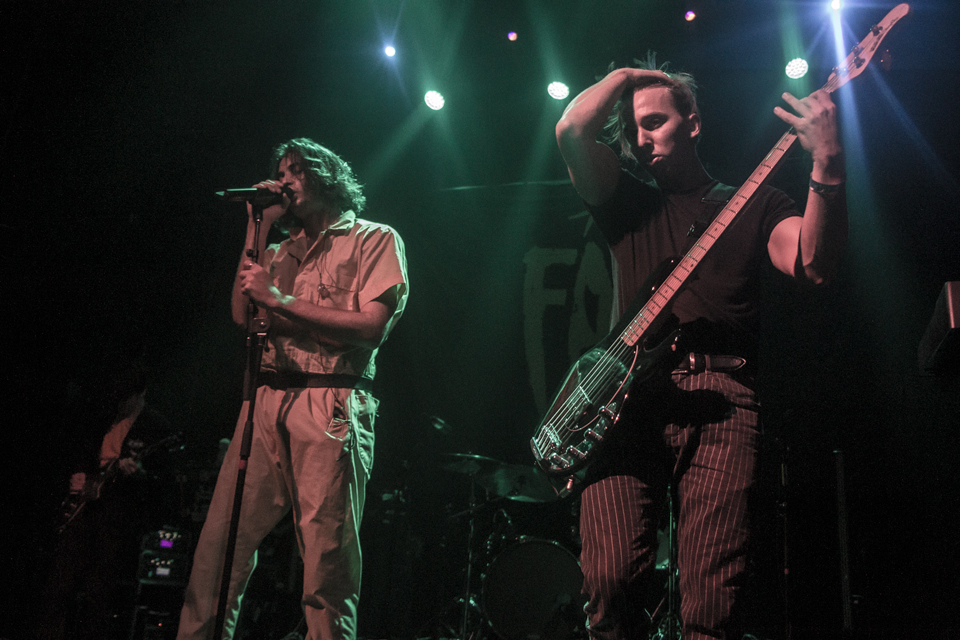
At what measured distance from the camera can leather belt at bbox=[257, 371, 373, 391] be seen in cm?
267

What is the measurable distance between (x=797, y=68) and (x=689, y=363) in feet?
11.9

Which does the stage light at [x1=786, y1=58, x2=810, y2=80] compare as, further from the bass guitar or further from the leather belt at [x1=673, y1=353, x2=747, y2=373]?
the leather belt at [x1=673, y1=353, x2=747, y2=373]

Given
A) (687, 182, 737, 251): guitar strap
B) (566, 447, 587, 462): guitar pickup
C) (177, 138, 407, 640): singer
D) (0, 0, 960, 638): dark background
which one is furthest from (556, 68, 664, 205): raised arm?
(0, 0, 960, 638): dark background

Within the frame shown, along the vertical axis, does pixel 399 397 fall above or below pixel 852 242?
below

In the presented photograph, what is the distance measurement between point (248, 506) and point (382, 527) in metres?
2.54

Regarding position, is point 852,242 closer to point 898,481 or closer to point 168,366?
point 898,481

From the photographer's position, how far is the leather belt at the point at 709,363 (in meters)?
1.86

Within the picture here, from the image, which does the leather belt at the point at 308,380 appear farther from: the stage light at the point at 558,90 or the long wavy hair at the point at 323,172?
the stage light at the point at 558,90

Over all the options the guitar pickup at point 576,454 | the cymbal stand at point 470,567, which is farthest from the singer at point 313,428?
the cymbal stand at point 470,567

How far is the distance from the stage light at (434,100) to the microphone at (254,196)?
112 inches

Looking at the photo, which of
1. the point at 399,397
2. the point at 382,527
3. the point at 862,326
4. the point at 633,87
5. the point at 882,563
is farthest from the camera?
the point at 399,397

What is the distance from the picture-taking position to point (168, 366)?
536 cm

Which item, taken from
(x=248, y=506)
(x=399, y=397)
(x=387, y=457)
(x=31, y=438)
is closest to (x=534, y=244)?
(x=399, y=397)

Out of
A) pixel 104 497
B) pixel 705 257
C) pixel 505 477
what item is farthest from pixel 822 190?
pixel 104 497
